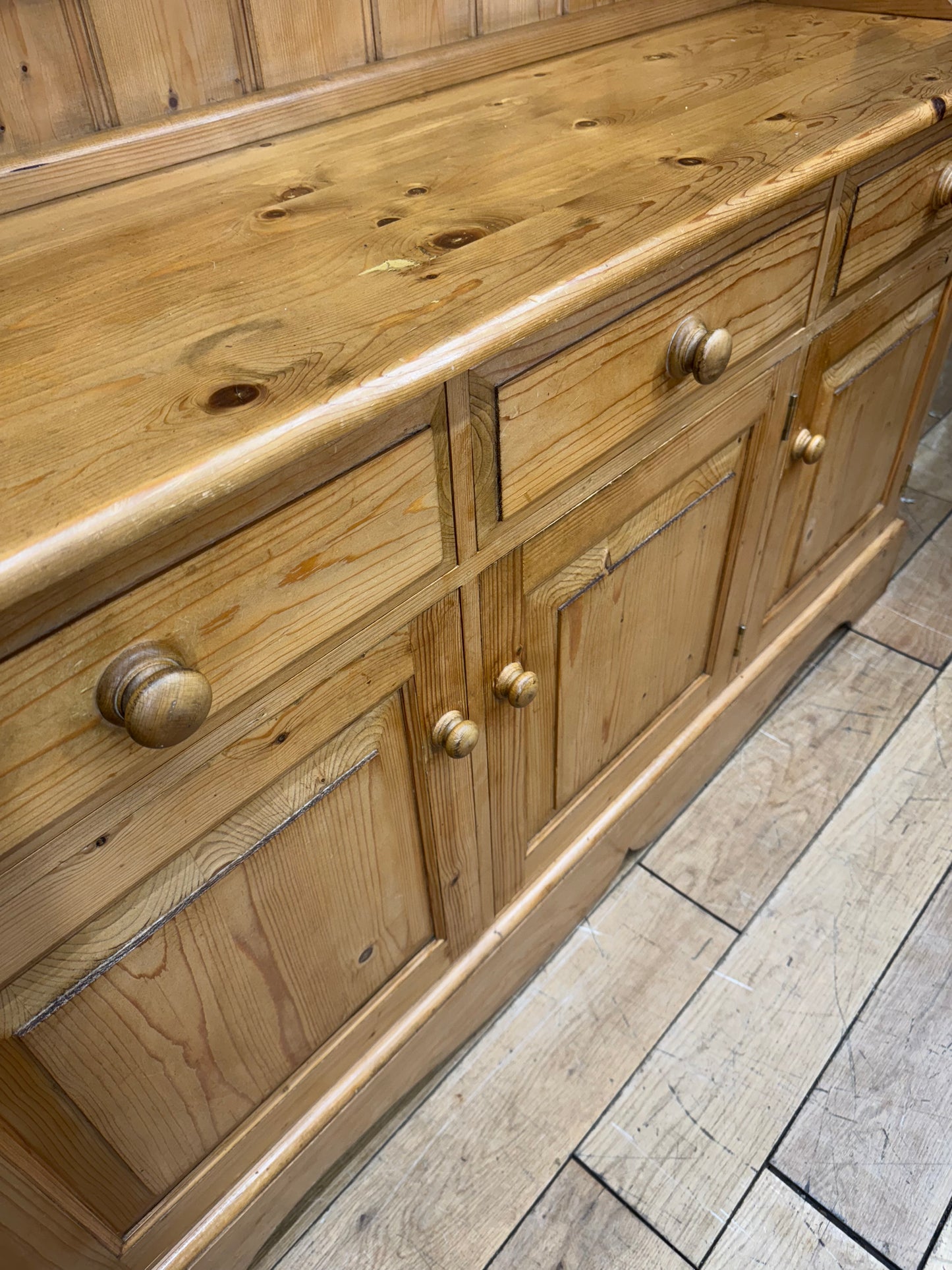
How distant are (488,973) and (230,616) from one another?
2.05 feet

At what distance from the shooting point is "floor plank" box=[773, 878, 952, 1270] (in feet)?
2.91

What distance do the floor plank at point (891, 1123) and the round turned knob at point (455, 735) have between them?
62 cm

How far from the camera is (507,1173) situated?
3.06 ft

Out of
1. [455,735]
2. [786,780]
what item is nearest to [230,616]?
[455,735]

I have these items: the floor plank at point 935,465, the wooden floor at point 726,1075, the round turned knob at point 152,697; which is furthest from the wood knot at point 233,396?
the floor plank at point 935,465

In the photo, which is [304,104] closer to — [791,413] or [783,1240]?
[791,413]

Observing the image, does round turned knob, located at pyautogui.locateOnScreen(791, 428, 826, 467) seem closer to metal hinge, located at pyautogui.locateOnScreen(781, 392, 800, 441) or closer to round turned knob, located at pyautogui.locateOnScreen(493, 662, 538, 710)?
metal hinge, located at pyautogui.locateOnScreen(781, 392, 800, 441)

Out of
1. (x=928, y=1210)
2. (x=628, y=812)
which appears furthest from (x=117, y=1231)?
(x=928, y=1210)

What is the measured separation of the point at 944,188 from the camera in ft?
3.10

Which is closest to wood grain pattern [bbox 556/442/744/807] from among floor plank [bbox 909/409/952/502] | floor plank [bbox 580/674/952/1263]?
floor plank [bbox 580/674/952/1263]

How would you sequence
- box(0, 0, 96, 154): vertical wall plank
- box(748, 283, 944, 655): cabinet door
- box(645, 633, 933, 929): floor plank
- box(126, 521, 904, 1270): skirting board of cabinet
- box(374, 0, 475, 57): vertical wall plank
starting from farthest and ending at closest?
box(645, 633, 933, 929): floor plank, box(748, 283, 944, 655): cabinet door, box(374, 0, 475, 57): vertical wall plank, box(126, 521, 904, 1270): skirting board of cabinet, box(0, 0, 96, 154): vertical wall plank

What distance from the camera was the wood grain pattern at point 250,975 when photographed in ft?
1.85

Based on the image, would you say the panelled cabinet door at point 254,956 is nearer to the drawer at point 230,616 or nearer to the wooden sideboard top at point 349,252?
the drawer at point 230,616

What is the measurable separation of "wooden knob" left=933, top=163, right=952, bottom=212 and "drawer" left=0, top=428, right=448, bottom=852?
2.45 feet
